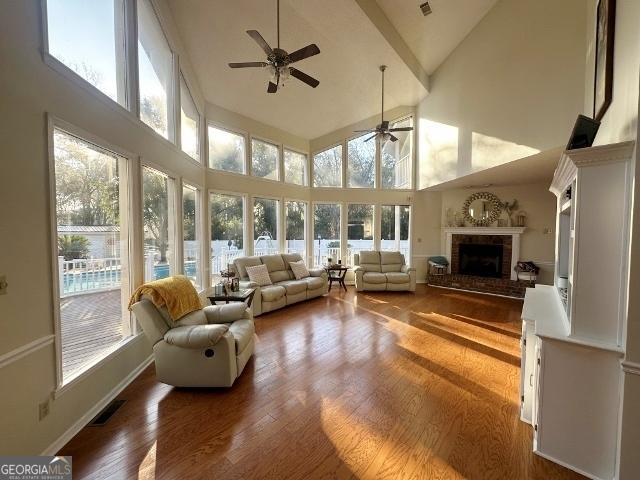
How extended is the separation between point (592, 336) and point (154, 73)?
4.86 meters

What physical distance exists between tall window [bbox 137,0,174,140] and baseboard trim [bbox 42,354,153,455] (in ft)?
8.83

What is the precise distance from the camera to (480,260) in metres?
7.07

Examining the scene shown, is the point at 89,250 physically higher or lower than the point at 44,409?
higher

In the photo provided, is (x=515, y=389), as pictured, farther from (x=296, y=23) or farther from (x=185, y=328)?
(x=296, y=23)

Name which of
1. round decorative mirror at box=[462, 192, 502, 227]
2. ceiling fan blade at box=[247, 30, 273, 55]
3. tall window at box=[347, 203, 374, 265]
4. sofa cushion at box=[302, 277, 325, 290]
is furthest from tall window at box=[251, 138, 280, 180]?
round decorative mirror at box=[462, 192, 502, 227]

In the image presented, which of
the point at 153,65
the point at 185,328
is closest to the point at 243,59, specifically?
the point at 153,65

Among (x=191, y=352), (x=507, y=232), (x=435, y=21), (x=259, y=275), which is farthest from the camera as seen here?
(x=507, y=232)

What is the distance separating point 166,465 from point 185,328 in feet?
3.52

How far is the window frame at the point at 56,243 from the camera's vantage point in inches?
75.9

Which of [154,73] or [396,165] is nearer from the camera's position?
[154,73]

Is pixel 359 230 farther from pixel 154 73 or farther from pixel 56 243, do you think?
pixel 56 243

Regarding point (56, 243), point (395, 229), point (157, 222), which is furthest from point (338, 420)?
point (395, 229)

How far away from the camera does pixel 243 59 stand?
4652 mm

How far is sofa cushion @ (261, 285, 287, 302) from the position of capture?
488cm
